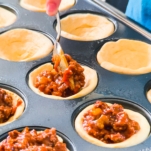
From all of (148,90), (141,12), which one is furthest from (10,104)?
(141,12)

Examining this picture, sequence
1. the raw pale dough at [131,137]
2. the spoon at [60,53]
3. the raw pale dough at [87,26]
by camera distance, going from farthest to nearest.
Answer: the raw pale dough at [87,26] < the spoon at [60,53] < the raw pale dough at [131,137]

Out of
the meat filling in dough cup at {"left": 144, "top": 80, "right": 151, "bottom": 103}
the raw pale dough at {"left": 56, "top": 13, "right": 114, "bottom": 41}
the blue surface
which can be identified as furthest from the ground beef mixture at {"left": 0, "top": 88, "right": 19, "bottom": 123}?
the blue surface

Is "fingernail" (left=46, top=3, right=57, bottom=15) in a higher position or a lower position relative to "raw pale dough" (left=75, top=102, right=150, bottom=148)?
higher

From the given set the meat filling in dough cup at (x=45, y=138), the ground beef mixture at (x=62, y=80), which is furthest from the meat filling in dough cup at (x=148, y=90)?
the meat filling in dough cup at (x=45, y=138)

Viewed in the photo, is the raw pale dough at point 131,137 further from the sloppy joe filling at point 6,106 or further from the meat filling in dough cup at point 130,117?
the sloppy joe filling at point 6,106

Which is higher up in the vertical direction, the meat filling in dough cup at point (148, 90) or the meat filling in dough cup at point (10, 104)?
the meat filling in dough cup at point (148, 90)

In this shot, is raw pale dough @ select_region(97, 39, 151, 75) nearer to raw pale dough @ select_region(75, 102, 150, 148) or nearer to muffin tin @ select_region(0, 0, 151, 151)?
muffin tin @ select_region(0, 0, 151, 151)

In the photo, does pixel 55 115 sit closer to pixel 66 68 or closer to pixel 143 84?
pixel 66 68

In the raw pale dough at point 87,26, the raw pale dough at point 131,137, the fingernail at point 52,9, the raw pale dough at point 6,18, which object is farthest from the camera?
the raw pale dough at point 6,18
